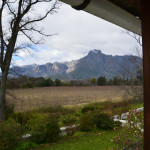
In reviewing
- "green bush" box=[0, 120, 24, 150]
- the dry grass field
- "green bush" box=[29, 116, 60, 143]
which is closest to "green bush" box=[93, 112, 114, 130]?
"green bush" box=[29, 116, 60, 143]

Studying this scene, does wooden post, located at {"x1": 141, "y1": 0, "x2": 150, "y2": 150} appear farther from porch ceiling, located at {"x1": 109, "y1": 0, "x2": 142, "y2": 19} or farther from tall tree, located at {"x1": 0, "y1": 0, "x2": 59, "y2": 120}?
tall tree, located at {"x1": 0, "y1": 0, "x2": 59, "y2": 120}

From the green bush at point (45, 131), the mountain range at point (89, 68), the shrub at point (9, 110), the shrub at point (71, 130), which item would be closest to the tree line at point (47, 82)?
the shrub at point (9, 110)

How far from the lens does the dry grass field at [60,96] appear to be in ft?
38.0

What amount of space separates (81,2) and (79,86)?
17.8 m

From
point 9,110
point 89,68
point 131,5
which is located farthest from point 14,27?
point 89,68

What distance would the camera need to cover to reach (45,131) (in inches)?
253

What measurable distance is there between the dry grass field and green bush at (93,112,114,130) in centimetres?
467

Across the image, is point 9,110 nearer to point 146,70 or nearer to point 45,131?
point 45,131

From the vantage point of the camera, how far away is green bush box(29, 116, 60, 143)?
636 centimetres

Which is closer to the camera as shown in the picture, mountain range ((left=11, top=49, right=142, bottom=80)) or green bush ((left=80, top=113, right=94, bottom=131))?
green bush ((left=80, top=113, right=94, bottom=131))

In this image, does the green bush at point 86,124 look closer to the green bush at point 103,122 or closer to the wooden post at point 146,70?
the green bush at point 103,122

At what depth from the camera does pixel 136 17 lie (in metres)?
1.51

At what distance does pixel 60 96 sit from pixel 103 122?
6950 mm

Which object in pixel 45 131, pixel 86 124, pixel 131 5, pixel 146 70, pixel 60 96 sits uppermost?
pixel 131 5
